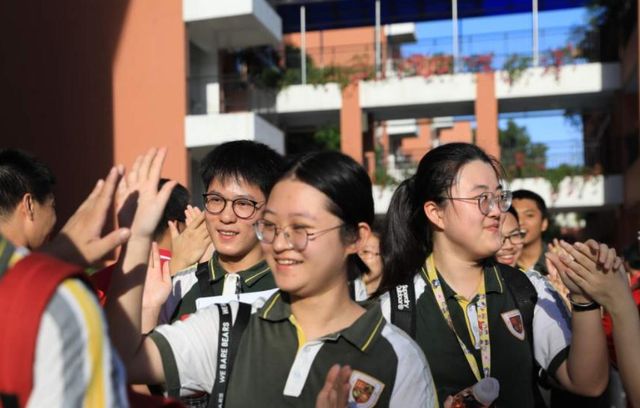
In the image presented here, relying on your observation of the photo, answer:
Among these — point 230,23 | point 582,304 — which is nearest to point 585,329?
point 582,304

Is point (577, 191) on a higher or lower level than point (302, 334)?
lower

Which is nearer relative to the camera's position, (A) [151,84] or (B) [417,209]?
(B) [417,209]

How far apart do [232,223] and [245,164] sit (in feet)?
0.87

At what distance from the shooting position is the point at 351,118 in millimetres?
20906

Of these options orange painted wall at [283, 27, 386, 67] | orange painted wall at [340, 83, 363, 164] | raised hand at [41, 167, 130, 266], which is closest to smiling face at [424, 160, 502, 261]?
raised hand at [41, 167, 130, 266]

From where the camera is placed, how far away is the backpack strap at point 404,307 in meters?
2.93

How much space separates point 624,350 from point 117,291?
179 centimetres

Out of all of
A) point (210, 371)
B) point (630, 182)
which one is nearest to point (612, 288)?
point (210, 371)

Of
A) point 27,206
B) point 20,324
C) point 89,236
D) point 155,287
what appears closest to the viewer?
point 20,324

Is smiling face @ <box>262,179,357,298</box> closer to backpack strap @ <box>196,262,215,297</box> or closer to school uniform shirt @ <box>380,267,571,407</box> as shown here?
school uniform shirt @ <box>380,267,571,407</box>

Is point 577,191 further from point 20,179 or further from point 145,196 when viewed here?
point 145,196

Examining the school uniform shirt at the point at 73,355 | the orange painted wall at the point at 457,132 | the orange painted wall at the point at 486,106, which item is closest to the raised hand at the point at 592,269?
the school uniform shirt at the point at 73,355

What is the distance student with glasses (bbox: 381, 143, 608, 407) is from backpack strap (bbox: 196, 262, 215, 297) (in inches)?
28.5

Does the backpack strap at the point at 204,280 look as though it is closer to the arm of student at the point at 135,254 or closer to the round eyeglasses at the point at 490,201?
the round eyeglasses at the point at 490,201
